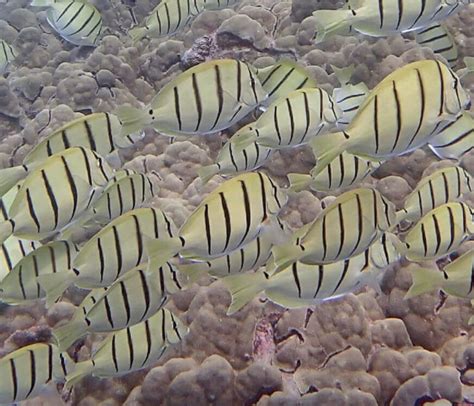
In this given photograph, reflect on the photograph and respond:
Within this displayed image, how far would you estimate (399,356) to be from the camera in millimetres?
3408

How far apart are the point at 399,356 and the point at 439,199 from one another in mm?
997

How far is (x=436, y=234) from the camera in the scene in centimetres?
266

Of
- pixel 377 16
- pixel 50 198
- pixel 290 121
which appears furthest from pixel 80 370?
pixel 377 16

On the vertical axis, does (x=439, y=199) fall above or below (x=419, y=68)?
below

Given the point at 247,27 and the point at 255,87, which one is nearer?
the point at 255,87

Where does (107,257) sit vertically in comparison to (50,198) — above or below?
below

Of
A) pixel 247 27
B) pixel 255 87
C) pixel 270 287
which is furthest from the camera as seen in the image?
pixel 247 27

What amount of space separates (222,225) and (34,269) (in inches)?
41.5

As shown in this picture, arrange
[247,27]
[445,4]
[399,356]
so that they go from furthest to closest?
1. [247,27]
2. [399,356]
3. [445,4]

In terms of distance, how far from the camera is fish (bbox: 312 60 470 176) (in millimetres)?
2146

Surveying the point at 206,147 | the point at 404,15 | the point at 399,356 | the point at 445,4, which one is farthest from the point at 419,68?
the point at 206,147

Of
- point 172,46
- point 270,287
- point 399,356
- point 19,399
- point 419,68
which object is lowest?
point 399,356

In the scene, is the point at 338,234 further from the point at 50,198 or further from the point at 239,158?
the point at 50,198

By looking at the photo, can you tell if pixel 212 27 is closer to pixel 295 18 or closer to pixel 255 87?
pixel 295 18
